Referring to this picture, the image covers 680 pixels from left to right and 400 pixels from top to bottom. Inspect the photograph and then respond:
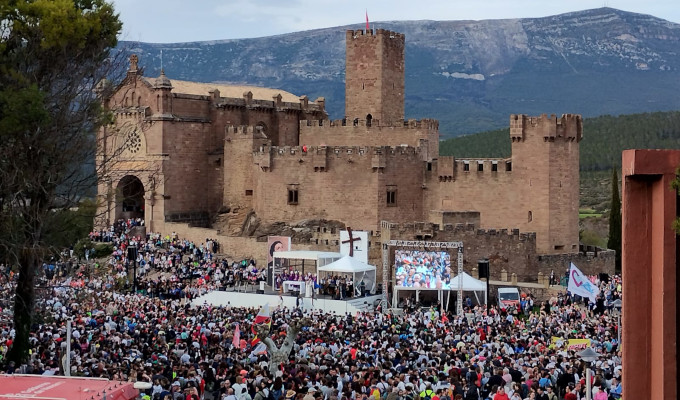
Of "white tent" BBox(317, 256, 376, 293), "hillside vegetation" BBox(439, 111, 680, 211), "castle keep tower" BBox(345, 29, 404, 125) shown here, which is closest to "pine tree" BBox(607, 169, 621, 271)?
"castle keep tower" BBox(345, 29, 404, 125)

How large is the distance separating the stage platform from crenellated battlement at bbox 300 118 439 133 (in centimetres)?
1531

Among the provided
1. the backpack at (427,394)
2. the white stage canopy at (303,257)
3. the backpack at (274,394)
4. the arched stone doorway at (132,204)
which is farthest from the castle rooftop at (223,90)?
the backpack at (427,394)

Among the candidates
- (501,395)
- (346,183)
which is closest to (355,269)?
(346,183)

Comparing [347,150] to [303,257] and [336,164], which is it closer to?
[336,164]

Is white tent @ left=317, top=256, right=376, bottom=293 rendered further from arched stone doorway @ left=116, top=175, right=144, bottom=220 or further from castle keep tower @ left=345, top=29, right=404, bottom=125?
arched stone doorway @ left=116, top=175, right=144, bottom=220

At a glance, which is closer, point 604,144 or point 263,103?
point 263,103

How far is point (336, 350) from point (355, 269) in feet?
54.9

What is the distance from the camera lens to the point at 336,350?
2809 centimetres

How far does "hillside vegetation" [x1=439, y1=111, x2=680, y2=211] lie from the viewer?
117500mm

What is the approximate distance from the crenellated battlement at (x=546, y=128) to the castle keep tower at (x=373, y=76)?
9.73 metres

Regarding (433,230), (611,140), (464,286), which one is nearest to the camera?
(464,286)

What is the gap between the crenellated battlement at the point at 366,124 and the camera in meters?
58.1

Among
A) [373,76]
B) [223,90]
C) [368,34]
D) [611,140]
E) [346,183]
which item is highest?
[368,34]

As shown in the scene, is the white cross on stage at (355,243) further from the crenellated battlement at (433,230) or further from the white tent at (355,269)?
the crenellated battlement at (433,230)
